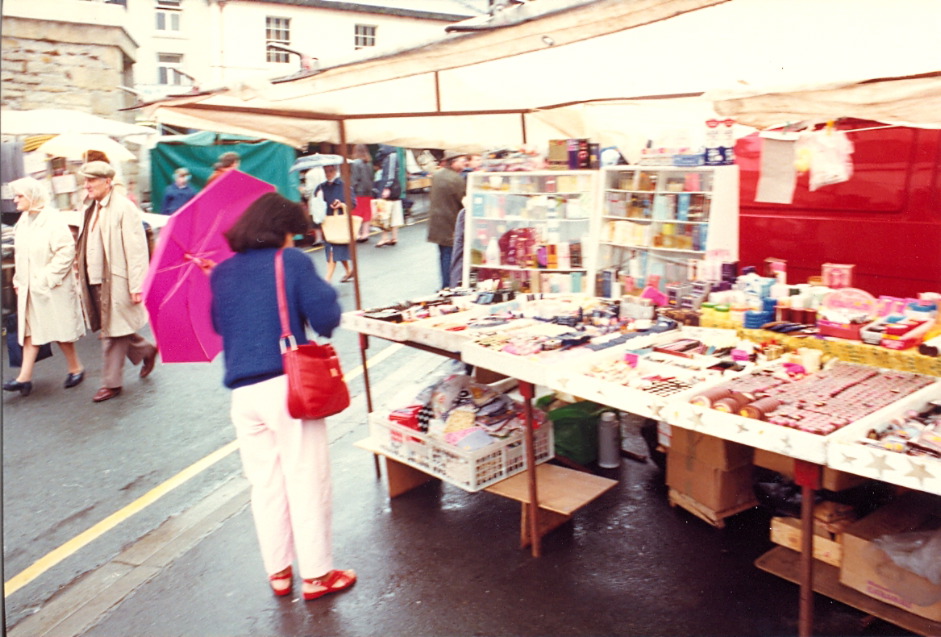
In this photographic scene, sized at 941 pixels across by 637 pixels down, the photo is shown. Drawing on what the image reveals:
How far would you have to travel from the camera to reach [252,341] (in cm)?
384

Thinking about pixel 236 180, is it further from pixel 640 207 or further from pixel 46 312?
pixel 46 312

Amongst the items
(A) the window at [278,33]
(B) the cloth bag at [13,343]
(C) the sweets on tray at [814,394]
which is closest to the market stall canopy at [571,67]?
(C) the sweets on tray at [814,394]

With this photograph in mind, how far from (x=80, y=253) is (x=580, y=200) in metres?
5.06

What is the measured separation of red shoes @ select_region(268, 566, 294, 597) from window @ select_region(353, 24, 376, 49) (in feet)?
107

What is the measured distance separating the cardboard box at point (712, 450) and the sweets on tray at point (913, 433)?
3.78 feet

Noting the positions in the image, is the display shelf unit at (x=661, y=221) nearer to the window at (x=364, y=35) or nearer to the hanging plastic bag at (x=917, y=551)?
the hanging plastic bag at (x=917, y=551)

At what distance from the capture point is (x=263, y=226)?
12.5ft

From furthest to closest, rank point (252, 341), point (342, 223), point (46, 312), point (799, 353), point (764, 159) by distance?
point (342, 223)
point (46, 312)
point (764, 159)
point (799, 353)
point (252, 341)

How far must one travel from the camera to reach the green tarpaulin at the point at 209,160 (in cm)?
1747

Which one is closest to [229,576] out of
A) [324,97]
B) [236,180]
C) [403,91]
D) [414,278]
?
[236,180]

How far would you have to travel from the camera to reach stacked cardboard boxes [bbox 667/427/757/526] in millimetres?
4590

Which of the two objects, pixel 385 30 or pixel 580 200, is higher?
pixel 385 30

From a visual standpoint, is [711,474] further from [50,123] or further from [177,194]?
[50,123]

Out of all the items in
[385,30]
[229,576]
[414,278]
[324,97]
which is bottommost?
[229,576]
